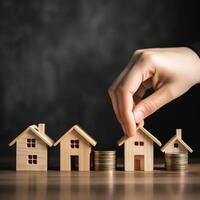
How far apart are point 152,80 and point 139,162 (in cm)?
24

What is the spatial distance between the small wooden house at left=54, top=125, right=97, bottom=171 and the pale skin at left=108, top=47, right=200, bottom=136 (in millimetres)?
136

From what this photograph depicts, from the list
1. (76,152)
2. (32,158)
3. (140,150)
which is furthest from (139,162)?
(32,158)

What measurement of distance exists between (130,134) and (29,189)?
0.35 meters

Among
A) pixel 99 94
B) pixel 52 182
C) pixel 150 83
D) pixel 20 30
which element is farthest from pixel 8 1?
pixel 52 182

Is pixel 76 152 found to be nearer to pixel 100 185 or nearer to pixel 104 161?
pixel 104 161

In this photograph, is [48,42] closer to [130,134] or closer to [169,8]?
[169,8]

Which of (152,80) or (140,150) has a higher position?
(152,80)

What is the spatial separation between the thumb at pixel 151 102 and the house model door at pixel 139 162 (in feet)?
0.53

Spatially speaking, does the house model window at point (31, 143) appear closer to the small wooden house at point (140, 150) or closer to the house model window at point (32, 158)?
the house model window at point (32, 158)

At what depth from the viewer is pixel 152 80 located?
148 cm

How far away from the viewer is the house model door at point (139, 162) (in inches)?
61.7

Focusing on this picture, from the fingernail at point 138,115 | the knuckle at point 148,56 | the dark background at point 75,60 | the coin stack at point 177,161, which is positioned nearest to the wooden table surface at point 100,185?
the coin stack at point 177,161

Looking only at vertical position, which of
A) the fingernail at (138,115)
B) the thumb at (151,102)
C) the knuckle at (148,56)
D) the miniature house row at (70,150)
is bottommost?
the miniature house row at (70,150)

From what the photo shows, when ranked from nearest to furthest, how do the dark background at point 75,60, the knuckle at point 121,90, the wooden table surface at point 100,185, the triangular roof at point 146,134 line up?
the wooden table surface at point 100,185 → the knuckle at point 121,90 → the triangular roof at point 146,134 → the dark background at point 75,60
